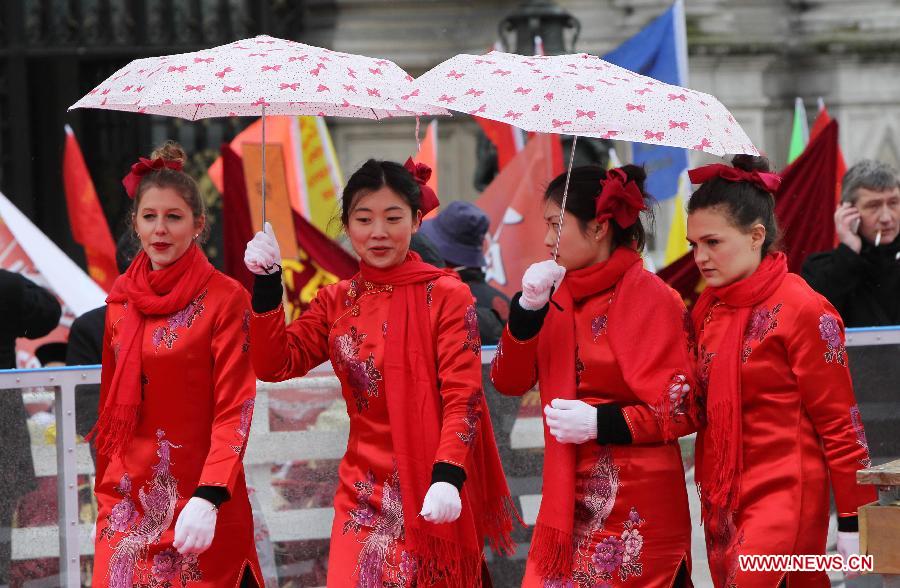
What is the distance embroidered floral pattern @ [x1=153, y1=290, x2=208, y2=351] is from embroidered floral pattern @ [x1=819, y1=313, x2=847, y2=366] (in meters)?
1.60

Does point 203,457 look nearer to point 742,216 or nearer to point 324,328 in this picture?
point 324,328

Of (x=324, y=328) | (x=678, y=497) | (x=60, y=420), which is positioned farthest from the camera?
(x=60, y=420)

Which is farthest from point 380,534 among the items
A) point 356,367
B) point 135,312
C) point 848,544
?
point 848,544

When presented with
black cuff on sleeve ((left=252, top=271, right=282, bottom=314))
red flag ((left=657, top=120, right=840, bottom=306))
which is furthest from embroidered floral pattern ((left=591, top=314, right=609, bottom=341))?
red flag ((left=657, top=120, right=840, bottom=306))

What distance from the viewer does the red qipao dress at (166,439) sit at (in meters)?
4.54

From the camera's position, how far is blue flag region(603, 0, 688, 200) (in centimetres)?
964

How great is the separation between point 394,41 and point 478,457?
26.5ft

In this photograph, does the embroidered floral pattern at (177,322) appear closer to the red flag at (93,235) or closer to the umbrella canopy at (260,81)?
the umbrella canopy at (260,81)

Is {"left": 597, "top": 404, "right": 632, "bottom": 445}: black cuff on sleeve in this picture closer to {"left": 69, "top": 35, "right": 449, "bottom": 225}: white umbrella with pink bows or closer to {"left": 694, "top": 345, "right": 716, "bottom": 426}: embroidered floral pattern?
{"left": 694, "top": 345, "right": 716, "bottom": 426}: embroidered floral pattern

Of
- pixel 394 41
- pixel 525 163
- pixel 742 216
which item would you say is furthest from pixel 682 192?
pixel 742 216

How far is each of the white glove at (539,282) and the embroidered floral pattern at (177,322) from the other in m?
0.88

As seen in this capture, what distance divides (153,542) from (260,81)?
1228 mm

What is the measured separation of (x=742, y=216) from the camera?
4.51 m

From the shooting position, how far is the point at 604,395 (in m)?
4.42
